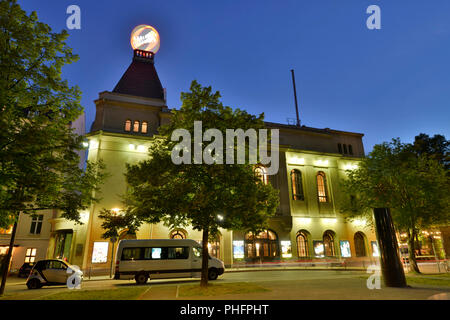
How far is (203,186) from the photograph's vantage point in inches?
540

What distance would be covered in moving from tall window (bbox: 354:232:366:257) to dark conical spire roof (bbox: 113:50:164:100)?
29.7 meters

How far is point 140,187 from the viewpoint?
14.7 meters

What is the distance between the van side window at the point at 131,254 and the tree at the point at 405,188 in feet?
63.4

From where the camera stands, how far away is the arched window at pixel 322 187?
1347 inches

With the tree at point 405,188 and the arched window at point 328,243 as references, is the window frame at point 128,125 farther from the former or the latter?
the arched window at point 328,243

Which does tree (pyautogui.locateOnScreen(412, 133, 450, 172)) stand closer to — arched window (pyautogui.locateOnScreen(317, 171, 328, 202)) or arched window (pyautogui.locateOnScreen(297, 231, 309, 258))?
arched window (pyautogui.locateOnScreen(317, 171, 328, 202))

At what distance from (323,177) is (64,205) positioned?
3013cm

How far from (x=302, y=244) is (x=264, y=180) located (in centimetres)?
856

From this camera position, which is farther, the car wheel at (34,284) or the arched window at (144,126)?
the arched window at (144,126)

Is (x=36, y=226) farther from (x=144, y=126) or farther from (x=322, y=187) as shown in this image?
(x=322, y=187)

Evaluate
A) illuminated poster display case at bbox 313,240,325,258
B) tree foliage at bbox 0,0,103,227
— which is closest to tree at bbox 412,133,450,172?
illuminated poster display case at bbox 313,240,325,258

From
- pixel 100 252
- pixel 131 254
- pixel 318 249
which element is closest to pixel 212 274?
pixel 131 254

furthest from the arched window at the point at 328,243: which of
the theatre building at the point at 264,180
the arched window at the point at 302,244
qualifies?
the arched window at the point at 302,244
